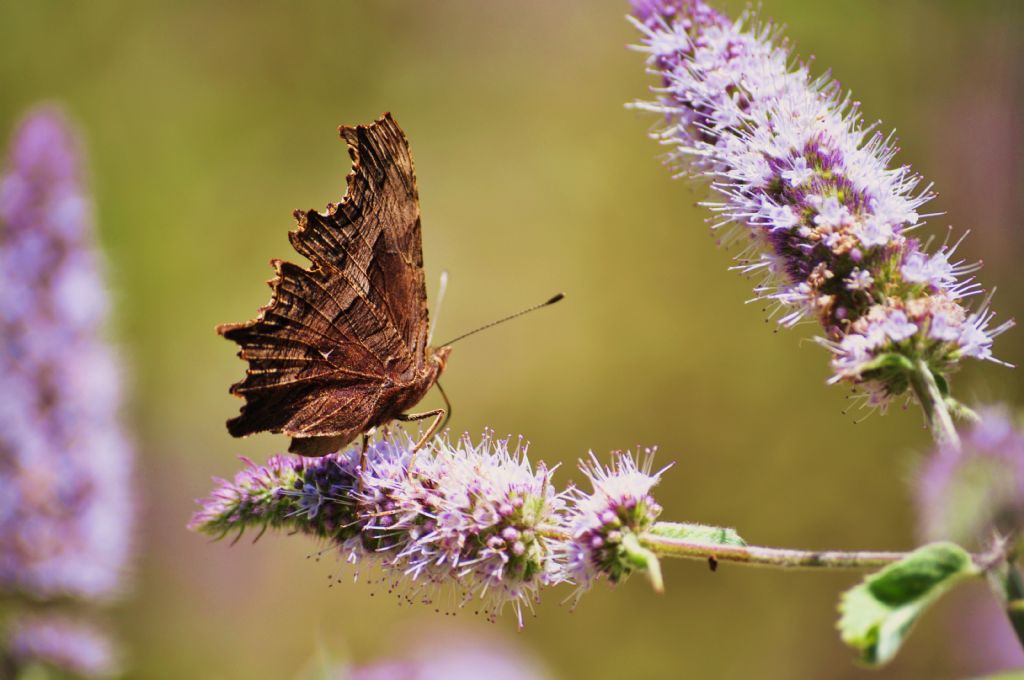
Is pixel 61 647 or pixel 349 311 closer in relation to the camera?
pixel 349 311

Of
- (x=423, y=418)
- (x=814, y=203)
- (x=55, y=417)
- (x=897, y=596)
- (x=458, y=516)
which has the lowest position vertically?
(x=897, y=596)

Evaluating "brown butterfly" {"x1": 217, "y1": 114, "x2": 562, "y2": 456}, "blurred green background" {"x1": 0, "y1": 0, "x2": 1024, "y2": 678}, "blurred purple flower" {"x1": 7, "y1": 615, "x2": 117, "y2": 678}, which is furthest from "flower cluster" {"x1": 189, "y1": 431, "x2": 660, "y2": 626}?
"blurred green background" {"x1": 0, "y1": 0, "x2": 1024, "y2": 678}

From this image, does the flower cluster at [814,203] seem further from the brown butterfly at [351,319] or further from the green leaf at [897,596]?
the brown butterfly at [351,319]

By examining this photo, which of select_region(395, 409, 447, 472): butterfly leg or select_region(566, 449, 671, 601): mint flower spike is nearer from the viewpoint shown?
select_region(566, 449, 671, 601): mint flower spike

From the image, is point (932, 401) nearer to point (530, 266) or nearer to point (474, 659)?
point (474, 659)

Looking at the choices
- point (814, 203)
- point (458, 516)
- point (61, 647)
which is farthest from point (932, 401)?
point (61, 647)

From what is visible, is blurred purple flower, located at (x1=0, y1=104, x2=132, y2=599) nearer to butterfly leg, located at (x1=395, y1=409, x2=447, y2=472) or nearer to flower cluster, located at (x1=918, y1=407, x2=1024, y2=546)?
butterfly leg, located at (x1=395, y1=409, x2=447, y2=472)

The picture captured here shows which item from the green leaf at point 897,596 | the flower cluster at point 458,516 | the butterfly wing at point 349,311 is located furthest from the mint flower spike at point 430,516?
the green leaf at point 897,596
